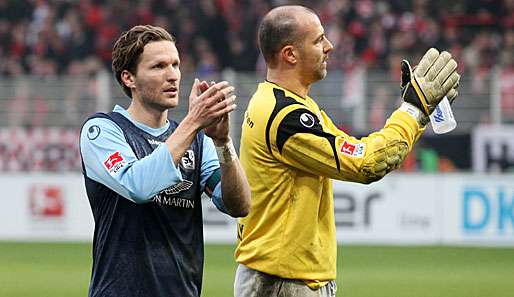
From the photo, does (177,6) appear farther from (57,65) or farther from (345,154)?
(345,154)

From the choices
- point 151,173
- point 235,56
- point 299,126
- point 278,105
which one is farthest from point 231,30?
point 151,173

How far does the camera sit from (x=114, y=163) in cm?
441

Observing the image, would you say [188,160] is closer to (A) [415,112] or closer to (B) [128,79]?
(B) [128,79]

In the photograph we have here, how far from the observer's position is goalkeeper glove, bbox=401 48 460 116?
498 cm

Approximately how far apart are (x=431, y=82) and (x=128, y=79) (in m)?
1.30

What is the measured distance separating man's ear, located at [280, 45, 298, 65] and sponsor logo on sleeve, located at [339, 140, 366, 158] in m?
0.51

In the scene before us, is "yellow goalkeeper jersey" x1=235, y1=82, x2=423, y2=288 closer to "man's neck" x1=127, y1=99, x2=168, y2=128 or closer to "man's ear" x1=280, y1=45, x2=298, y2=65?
"man's ear" x1=280, y1=45, x2=298, y2=65

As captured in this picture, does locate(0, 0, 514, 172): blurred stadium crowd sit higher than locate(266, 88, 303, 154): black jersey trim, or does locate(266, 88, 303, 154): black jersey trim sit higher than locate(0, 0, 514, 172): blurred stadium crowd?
locate(0, 0, 514, 172): blurred stadium crowd

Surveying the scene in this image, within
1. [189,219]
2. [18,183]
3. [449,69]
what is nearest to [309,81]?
[449,69]

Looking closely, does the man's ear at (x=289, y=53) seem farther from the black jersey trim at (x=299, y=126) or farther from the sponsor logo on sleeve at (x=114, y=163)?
the sponsor logo on sleeve at (x=114, y=163)

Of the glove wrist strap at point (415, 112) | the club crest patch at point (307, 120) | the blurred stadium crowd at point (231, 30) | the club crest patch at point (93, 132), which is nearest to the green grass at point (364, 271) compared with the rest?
the blurred stadium crowd at point (231, 30)

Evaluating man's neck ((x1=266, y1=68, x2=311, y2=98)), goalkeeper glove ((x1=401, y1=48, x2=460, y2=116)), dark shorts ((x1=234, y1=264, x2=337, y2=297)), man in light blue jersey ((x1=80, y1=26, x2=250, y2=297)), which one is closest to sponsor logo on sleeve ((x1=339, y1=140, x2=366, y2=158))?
goalkeeper glove ((x1=401, y1=48, x2=460, y2=116))

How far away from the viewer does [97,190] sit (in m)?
4.56

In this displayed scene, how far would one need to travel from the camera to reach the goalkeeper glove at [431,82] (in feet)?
16.4
